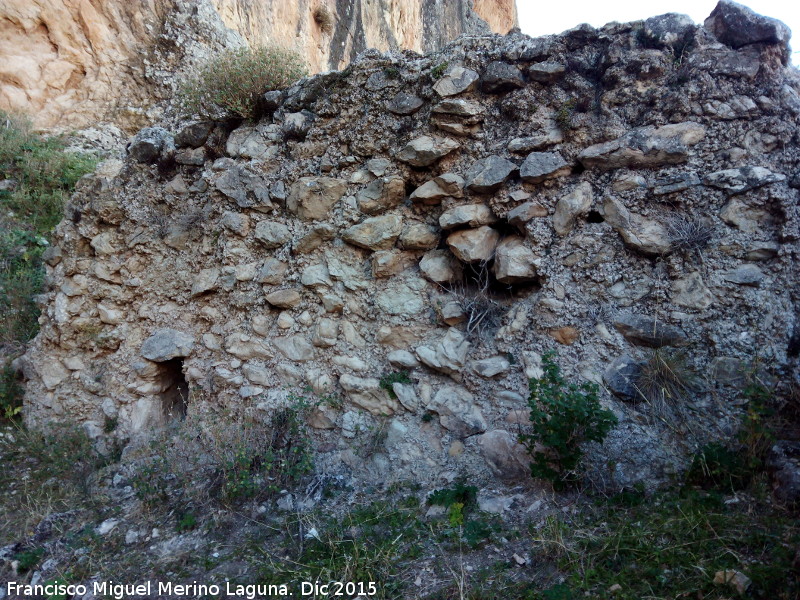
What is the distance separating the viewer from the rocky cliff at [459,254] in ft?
9.56

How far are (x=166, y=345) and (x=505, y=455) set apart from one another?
2.79 metres

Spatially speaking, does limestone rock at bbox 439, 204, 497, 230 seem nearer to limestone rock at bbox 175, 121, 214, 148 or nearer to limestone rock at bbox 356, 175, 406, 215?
limestone rock at bbox 356, 175, 406, 215

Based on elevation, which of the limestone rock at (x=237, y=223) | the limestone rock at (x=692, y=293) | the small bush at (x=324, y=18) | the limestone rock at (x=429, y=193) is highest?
the small bush at (x=324, y=18)

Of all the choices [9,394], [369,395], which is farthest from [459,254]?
[9,394]

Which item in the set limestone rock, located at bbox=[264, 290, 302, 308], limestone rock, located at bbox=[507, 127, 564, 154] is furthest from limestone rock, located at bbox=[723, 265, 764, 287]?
limestone rock, located at bbox=[264, 290, 302, 308]

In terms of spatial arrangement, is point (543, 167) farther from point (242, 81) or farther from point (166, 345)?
point (166, 345)

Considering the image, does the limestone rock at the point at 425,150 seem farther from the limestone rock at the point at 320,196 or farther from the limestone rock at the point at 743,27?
the limestone rock at the point at 743,27

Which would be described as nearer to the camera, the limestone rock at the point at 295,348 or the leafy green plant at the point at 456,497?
the leafy green plant at the point at 456,497

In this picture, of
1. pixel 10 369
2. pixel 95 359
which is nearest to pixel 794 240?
pixel 95 359

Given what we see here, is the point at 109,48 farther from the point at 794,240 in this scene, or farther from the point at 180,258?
the point at 794,240

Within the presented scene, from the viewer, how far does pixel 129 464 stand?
12.3ft

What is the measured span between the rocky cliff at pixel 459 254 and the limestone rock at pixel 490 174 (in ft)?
0.05

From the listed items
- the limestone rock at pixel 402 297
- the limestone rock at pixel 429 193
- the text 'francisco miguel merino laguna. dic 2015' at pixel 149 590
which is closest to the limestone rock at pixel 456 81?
the limestone rock at pixel 429 193

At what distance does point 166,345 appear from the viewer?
4.05 metres
